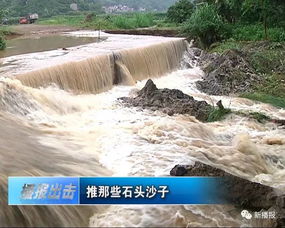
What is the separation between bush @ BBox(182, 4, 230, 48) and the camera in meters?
16.0

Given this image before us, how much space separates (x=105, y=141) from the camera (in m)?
6.52

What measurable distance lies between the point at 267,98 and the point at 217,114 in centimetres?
228

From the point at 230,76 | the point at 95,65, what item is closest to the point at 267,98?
the point at 230,76

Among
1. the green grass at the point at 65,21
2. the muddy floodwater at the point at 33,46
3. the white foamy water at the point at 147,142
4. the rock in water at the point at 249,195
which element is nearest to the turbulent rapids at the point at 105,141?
the white foamy water at the point at 147,142

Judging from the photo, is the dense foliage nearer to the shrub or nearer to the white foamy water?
the shrub

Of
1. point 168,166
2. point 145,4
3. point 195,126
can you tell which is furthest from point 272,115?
point 145,4

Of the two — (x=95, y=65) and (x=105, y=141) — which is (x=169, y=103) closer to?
(x=105, y=141)

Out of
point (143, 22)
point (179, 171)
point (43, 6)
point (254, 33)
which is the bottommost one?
point (179, 171)

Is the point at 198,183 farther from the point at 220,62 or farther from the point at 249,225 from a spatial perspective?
the point at 220,62

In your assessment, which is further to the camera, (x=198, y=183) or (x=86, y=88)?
(x=86, y=88)

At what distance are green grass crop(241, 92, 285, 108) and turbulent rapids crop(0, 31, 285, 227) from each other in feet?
1.09

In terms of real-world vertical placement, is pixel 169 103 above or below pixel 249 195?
above

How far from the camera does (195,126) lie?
23.6 feet

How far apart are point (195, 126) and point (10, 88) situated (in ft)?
10.8
